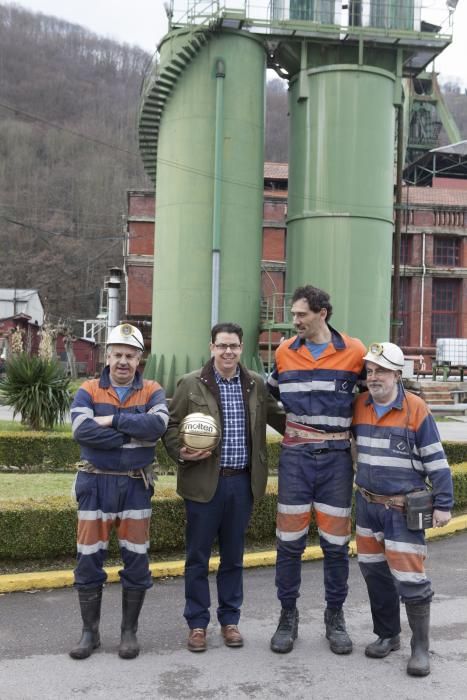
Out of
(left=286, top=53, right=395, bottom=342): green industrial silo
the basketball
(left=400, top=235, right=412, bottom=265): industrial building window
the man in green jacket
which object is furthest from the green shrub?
(left=400, top=235, right=412, bottom=265): industrial building window

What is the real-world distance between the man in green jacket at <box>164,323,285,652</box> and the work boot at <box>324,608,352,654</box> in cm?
61

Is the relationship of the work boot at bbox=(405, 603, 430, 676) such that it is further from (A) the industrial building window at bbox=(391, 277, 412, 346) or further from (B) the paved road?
(A) the industrial building window at bbox=(391, 277, 412, 346)

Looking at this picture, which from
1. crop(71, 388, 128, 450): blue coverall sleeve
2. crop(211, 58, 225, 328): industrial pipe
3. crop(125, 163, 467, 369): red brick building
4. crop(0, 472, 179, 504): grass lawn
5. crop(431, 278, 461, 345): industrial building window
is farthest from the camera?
crop(431, 278, 461, 345): industrial building window

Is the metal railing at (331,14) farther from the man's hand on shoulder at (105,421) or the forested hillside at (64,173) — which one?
the forested hillside at (64,173)

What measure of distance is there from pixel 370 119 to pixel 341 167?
1.57m

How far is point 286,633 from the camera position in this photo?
4.68m

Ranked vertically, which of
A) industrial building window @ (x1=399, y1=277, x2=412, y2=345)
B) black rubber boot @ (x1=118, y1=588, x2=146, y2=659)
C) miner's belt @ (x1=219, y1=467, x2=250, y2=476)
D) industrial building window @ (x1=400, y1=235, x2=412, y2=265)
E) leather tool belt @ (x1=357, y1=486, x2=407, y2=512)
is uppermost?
industrial building window @ (x1=400, y1=235, x2=412, y2=265)

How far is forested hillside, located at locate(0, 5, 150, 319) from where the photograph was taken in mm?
75812

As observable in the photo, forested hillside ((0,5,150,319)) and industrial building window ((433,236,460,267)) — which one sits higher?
forested hillside ((0,5,150,319))

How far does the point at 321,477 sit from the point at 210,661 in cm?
139

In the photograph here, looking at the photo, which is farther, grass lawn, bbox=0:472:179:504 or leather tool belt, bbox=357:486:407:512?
grass lawn, bbox=0:472:179:504

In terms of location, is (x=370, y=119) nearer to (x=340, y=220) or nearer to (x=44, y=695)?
(x=340, y=220)

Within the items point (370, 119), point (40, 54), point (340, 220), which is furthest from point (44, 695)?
point (40, 54)

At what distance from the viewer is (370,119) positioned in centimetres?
1892
